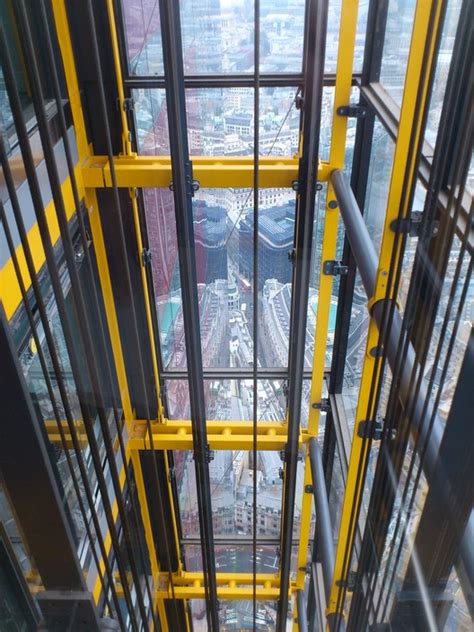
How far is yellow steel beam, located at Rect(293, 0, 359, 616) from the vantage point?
9.41 feet

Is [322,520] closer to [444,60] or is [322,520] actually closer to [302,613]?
[302,613]

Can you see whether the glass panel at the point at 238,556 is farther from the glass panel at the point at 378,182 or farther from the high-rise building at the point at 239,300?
the glass panel at the point at 378,182

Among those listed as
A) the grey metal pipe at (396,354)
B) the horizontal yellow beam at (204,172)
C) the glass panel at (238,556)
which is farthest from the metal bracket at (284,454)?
the horizontal yellow beam at (204,172)

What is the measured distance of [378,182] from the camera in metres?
3.17

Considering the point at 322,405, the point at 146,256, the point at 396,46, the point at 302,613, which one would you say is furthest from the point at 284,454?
the point at 396,46

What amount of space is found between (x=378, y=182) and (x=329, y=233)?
46 centimetres

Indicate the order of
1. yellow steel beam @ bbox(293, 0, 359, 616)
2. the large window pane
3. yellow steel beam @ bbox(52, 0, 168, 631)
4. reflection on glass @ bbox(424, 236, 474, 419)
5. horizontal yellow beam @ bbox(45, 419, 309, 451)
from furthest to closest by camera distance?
the large window pane
horizontal yellow beam @ bbox(45, 419, 309, 451)
yellow steel beam @ bbox(52, 0, 168, 631)
yellow steel beam @ bbox(293, 0, 359, 616)
reflection on glass @ bbox(424, 236, 474, 419)

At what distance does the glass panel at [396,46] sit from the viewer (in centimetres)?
266

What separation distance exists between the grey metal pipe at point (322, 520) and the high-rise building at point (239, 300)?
2cm

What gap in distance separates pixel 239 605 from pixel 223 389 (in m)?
2.26

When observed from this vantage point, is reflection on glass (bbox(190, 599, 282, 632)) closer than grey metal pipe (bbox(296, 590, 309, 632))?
No

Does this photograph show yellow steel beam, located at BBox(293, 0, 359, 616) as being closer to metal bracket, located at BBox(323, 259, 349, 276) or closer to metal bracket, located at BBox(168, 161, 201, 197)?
metal bracket, located at BBox(323, 259, 349, 276)

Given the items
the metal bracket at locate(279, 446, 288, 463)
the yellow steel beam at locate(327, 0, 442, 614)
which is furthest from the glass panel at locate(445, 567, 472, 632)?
the metal bracket at locate(279, 446, 288, 463)

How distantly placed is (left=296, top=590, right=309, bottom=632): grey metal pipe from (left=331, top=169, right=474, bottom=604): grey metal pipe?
316cm
